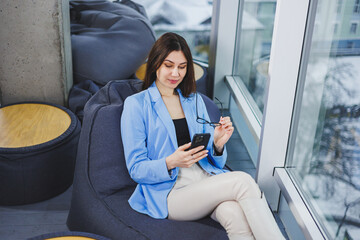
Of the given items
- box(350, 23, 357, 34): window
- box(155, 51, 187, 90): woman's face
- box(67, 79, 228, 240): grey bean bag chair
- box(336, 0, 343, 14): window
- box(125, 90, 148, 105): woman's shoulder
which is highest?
box(336, 0, 343, 14): window

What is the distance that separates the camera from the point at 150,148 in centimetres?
→ 204

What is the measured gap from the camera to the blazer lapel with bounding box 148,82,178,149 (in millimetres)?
2041

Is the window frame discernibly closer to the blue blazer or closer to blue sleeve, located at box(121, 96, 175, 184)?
the blue blazer

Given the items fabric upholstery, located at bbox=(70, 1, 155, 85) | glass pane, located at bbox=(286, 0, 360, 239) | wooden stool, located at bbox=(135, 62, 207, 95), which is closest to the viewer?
glass pane, located at bbox=(286, 0, 360, 239)

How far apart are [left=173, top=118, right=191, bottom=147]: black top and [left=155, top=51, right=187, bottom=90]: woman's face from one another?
0.20 m

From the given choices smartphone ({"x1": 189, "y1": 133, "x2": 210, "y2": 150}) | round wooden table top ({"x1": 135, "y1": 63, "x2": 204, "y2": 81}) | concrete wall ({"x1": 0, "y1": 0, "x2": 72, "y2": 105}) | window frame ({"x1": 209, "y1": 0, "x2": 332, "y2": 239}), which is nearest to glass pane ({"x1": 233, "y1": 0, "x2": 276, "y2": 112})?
round wooden table top ({"x1": 135, "y1": 63, "x2": 204, "y2": 81})

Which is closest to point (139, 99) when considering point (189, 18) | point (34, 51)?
point (34, 51)

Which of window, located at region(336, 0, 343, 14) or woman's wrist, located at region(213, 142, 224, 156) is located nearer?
window, located at region(336, 0, 343, 14)

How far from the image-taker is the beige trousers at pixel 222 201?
181cm

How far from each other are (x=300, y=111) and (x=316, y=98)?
0.59ft

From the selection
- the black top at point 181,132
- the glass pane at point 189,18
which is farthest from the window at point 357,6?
the glass pane at point 189,18

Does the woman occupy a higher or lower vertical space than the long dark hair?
lower

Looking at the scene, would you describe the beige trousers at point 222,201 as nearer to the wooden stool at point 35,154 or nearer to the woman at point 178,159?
the woman at point 178,159

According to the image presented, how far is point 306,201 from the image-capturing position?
222cm
